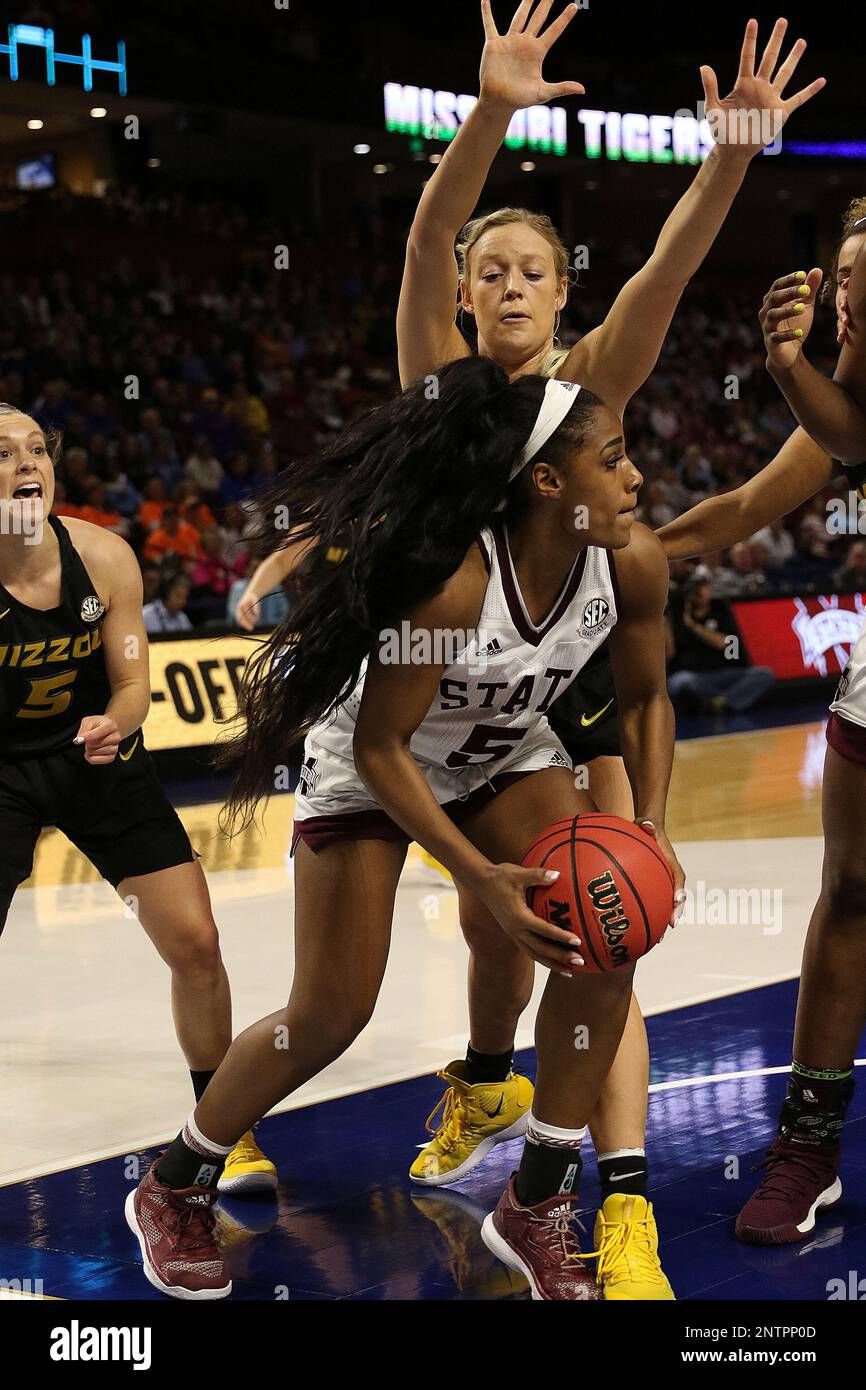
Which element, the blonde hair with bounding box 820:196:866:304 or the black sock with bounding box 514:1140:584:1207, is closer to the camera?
the black sock with bounding box 514:1140:584:1207

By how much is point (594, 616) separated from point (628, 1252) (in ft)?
3.86

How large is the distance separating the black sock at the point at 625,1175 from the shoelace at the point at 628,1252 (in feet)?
0.24

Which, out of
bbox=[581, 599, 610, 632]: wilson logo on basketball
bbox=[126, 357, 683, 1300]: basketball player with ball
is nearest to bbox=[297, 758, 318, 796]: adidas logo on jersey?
bbox=[126, 357, 683, 1300]: basketball player with ball

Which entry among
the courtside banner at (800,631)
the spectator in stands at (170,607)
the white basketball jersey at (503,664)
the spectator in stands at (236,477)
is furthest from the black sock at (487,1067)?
the spectator in stands at (236,477)

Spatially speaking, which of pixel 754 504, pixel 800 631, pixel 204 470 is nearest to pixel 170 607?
pixel 204 470

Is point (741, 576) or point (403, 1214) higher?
point (741, 576)

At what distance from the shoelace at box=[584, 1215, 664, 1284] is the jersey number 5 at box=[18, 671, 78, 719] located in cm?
162

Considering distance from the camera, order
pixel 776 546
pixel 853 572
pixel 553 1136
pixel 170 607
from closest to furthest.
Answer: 1. pixel 553 1136
2. pixel 170 607
3. pixel 853 572
4. pixel 776 546

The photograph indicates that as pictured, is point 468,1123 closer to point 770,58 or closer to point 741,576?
point 770,58

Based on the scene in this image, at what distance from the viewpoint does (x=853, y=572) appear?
15203 millimetres

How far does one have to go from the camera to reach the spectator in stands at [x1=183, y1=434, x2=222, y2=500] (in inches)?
574

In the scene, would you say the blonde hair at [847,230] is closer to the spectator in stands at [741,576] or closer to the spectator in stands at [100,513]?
the spectator in stands at [100,513]

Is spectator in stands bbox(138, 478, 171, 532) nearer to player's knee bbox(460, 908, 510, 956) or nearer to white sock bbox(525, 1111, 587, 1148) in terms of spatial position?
player's knee bbox(460, 908, 510, 956)

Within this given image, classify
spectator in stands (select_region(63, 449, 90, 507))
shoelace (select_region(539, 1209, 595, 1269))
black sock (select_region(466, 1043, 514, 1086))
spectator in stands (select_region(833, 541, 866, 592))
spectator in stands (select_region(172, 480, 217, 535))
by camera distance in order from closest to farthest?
shoelace (select_region(539, 1209, 595, 1269)) < black sock (select_region(466, 1043, 514, 1086)) < spectator in stands (select_region(63, 449, 90, 507)) < spectator in stands (select_region(172, 480, 217, 535)) < spectator in stands (select_region(833, 541, 866, 592))
